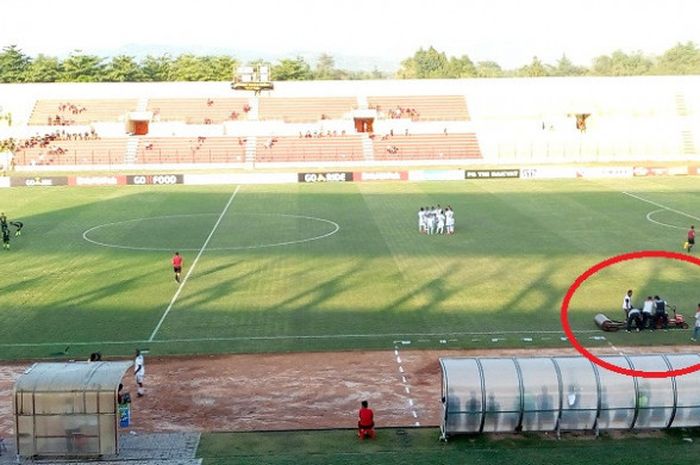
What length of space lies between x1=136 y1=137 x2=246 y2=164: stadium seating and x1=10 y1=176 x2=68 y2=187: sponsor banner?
15.9 meters

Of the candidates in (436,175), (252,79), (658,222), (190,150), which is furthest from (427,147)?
(658,222)

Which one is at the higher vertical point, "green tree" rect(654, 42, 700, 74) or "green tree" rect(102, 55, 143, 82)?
"green tree" rect(654, 42, 700, 74)

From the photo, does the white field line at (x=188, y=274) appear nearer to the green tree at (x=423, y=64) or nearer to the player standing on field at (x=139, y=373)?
the player standing on field at (x=139, y=373)

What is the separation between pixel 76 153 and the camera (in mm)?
85812

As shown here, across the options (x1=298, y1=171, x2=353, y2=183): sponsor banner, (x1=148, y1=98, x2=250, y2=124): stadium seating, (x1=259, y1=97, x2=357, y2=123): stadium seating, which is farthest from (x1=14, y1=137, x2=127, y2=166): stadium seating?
(x1=298, y1=171, x2=353, y2=183): sponsor banner

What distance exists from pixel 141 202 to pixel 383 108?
4210 cm

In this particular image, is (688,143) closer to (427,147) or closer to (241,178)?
(427,147)

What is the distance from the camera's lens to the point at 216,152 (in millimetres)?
87000

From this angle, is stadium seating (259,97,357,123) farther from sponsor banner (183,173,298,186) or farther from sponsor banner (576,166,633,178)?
sponsor banner (576,166,633,178)

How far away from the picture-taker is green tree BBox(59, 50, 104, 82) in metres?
114

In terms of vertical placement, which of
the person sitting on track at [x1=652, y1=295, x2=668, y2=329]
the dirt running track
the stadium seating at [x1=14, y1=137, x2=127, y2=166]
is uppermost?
the stadium seating at [x1=14, y1=137, x2=127, y2=166]

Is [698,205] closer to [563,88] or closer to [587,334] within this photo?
[587,334]

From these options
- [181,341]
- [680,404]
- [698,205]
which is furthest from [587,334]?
[698,205]

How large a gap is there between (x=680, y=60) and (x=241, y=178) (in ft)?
452
